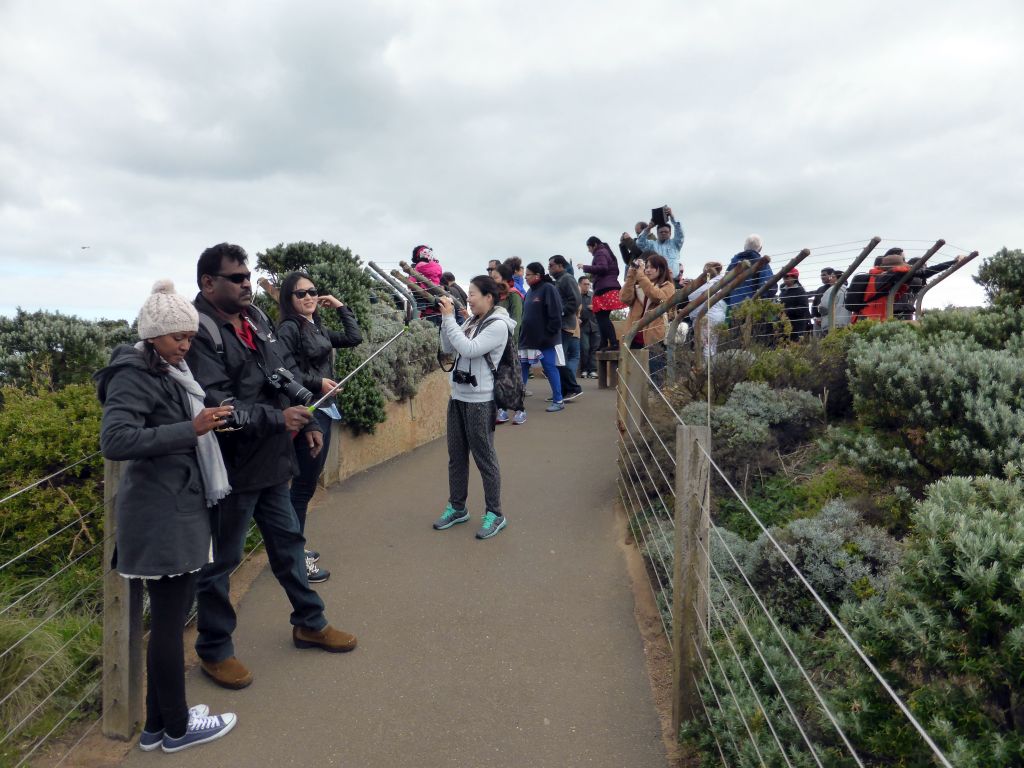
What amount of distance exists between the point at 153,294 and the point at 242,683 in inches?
77.5

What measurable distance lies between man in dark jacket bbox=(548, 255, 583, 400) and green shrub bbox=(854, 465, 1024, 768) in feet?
26.6

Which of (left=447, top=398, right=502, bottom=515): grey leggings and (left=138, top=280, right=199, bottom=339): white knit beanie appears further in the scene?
(left=447, top=398, right=502, bottom=515): grey leggings

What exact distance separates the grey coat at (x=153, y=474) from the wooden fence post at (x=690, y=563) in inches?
79.8

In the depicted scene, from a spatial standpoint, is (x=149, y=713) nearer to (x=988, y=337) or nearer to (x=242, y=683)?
(x=242, y=683)

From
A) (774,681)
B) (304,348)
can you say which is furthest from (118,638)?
(774,681)

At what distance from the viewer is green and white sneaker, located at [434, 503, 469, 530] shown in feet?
19.2

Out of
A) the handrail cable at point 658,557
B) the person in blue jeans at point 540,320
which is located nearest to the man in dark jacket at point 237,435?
the handrail cable at point 658,557

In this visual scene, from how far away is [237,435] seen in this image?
3475mm

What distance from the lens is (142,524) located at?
2.88m

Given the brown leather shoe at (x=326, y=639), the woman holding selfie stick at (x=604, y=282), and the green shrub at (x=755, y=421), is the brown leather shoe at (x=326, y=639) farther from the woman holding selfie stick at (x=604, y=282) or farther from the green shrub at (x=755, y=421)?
the woman holding selfie stick at (x=604, y=282)

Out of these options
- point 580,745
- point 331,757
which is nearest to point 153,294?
point 331,757

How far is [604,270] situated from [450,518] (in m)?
6.70

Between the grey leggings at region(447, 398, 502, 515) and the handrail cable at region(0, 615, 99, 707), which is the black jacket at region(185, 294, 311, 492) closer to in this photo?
the handrail cable at region(0, 615, 99, 707)

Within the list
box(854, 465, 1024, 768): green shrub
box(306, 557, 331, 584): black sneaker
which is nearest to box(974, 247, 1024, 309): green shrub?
box(854, 465, 1024, 768): green shrub
